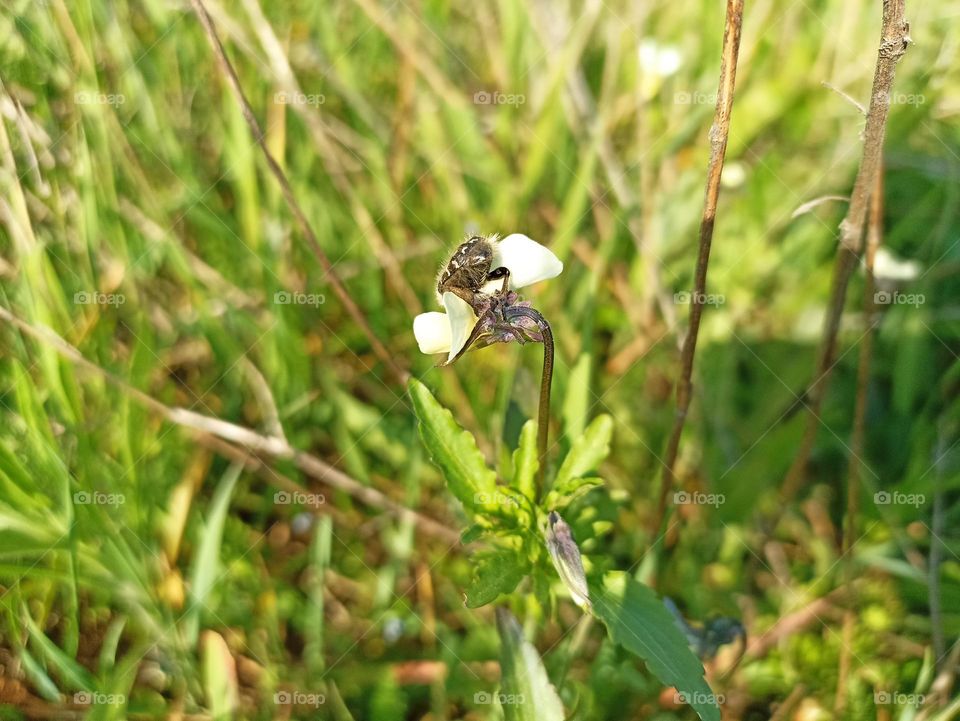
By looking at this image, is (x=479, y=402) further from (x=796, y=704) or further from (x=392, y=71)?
(x=392, y=71)

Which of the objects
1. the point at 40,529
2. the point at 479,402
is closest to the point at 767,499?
the point at 479,402

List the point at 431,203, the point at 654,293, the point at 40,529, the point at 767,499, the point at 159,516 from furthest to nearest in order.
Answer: the point at 431,203, the point at 654,293, the point at 767,499, the point at 159,516, the point at 40,529

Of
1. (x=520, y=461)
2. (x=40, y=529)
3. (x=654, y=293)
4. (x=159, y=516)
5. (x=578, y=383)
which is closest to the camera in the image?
(x=520, y=461)

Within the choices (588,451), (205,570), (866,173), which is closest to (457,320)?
(588,451)

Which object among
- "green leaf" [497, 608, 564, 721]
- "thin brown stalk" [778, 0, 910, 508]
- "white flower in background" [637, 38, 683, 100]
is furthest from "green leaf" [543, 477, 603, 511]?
"white flower in background" [637, 38, 683, 100]

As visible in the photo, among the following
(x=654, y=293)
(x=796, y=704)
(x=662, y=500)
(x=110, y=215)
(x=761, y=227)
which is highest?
(x=110, y=215)

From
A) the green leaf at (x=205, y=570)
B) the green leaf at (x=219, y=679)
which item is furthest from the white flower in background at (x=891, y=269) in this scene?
the green leaf at (x=219, y=679)

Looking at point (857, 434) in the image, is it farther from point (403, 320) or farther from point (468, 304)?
point (403, 320)
